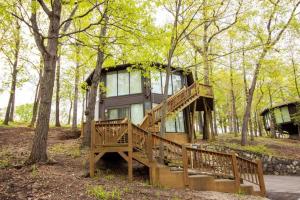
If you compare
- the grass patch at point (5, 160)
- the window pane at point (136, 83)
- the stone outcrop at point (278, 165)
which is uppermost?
the window pane at point (136, 83)

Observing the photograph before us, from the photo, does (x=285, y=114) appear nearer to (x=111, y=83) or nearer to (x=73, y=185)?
(x=111, y=83)

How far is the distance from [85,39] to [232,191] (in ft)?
30.4

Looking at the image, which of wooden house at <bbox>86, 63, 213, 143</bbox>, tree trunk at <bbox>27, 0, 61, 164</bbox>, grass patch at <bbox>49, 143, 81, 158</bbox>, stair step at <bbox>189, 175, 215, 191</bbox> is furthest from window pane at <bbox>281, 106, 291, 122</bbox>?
tree trunk at <bbox>27, 0, 61, 164</bbox>

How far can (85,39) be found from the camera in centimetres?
1103

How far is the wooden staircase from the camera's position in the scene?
7.40m

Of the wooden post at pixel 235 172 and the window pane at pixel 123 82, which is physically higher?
the window pane at pixel 123 82

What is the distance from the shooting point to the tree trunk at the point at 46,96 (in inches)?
298

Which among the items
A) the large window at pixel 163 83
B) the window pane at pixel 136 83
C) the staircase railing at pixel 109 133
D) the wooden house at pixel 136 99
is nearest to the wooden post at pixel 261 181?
→ the staircase railing at pixel 109 133

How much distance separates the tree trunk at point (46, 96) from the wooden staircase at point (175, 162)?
168 centimetres

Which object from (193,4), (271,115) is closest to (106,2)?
(193,4)

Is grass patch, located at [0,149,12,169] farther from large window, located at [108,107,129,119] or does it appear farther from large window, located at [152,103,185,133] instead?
large window, located at [152,103,185,133]

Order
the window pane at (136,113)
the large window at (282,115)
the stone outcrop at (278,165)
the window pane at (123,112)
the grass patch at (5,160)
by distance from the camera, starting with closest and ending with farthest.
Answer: the grass patch at (5,160)
the stone outcrop at (278,165)
the window pane at (136,113)
the window pane at (123,112)
the large window at (282,115)

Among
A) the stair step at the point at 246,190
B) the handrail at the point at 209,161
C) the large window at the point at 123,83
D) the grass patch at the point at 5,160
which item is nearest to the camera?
the grass patch at the point at 5,160

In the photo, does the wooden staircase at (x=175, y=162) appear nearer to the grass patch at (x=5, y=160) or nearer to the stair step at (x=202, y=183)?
the stair step at (x=202, y=183)
